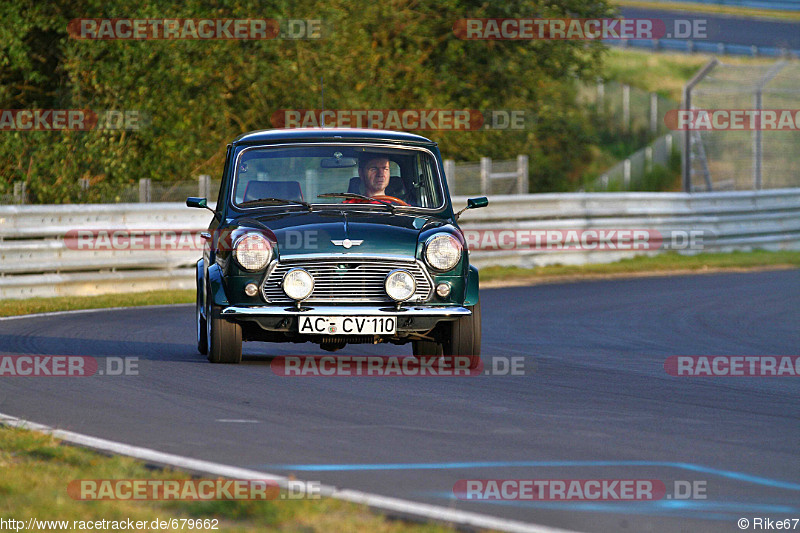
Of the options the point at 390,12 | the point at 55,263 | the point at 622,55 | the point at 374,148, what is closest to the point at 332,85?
the point at 390,12

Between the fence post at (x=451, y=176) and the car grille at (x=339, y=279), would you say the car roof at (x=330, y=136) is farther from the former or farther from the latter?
the fence post at (x=451, y=176)

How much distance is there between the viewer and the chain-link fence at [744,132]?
2548 centimetres

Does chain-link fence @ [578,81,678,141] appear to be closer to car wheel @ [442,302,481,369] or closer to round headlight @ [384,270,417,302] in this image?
car wheel @ [442,302,481,369]

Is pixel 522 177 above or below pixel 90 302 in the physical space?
above

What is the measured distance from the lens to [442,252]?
940 cm

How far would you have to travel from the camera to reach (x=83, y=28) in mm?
23156

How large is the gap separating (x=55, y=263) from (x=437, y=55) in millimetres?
16661

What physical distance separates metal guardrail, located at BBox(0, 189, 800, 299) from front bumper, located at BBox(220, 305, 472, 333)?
7283 millimetres

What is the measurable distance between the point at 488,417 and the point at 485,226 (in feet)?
43.8

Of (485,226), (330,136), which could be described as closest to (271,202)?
(330,136)

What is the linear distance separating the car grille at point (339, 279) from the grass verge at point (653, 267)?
394 inches

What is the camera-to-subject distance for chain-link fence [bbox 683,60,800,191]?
2548 centimetres

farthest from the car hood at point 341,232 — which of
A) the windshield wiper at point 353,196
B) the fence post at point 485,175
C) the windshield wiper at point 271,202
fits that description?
the fence post at point 485,175

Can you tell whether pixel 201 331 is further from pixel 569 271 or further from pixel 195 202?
pixel 569 271
